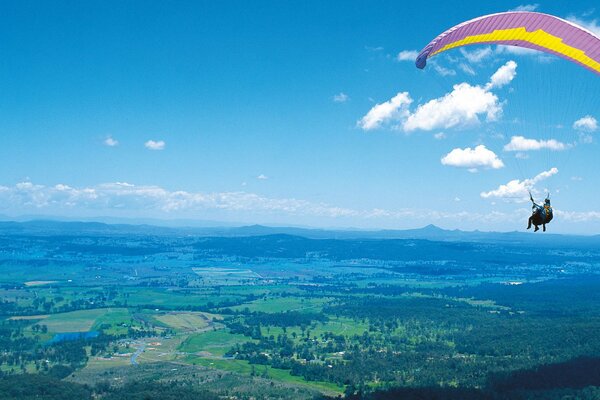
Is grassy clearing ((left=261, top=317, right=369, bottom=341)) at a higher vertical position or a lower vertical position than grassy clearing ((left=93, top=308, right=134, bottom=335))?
higher

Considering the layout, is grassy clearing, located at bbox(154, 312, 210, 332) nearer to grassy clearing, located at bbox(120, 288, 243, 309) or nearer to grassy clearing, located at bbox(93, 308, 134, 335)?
grassy clearing, located at bbox(93, 308, 134, 335)

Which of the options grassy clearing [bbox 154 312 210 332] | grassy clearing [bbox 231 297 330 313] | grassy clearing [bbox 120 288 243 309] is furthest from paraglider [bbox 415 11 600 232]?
grassy clearing [bbox 120 288 243 309]

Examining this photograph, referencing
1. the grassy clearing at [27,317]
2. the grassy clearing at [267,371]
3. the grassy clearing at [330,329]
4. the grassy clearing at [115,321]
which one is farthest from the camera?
the grassy clearing at [27,317]

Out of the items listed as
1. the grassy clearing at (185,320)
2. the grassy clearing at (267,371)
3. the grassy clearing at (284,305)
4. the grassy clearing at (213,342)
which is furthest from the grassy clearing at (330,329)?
the grassy clearing at (267,371)

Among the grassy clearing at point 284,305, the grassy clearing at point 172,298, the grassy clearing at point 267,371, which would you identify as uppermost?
the grassy clearing at point 267,371

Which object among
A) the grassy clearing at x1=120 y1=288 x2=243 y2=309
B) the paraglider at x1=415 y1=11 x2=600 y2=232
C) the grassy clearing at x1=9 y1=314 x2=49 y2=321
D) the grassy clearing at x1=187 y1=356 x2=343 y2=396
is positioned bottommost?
the grassy clearing at x1=9 y1=314 x2=49 y2=321

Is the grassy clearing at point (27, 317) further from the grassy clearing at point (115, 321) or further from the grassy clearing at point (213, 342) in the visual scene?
the grassy clearing at point (213, 342)

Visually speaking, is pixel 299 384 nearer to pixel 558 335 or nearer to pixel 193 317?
pixel 558 335

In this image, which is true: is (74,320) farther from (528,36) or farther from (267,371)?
(528,36)

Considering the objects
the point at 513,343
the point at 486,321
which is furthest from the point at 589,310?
the point at 513,343
